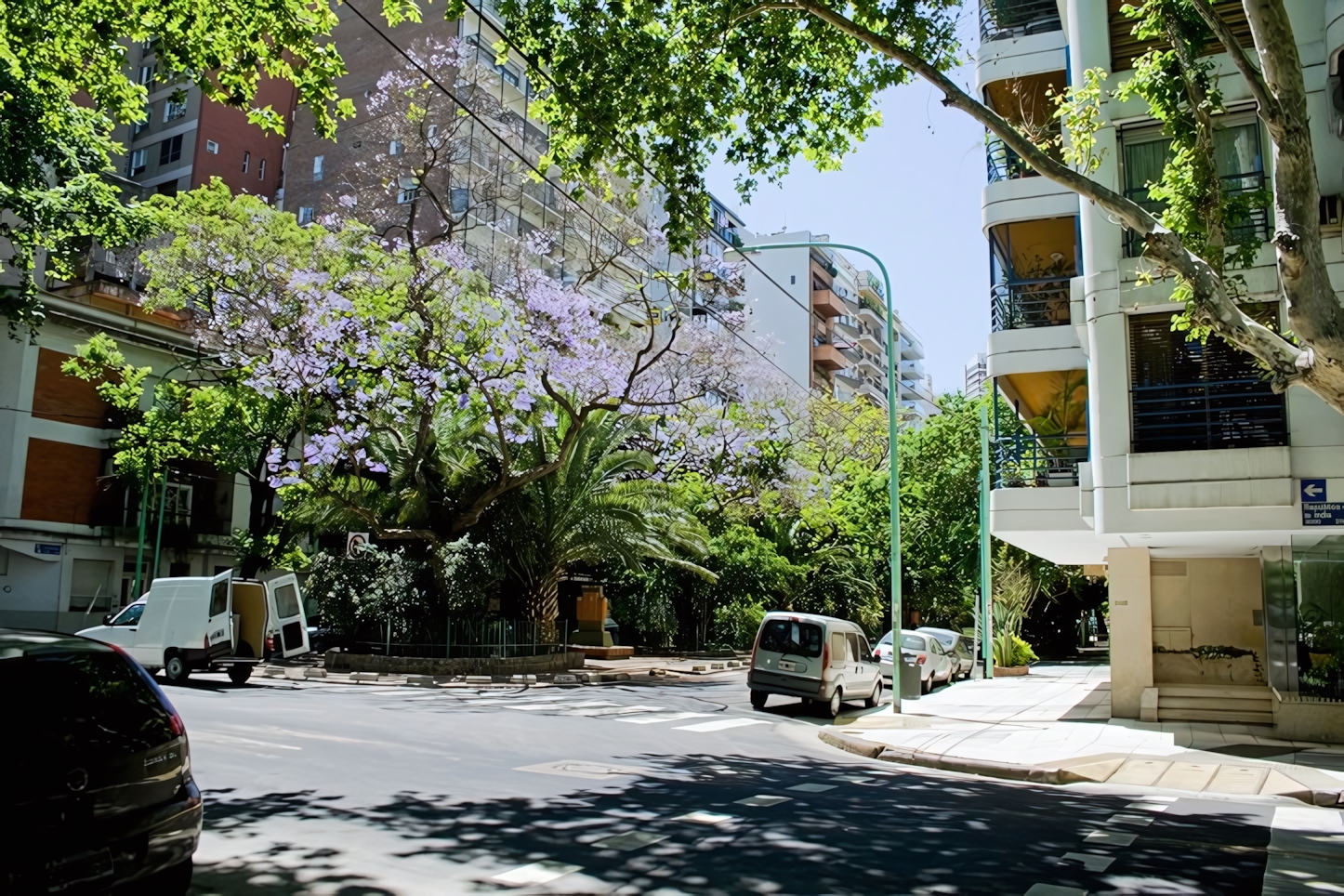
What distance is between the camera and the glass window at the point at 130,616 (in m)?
20.9

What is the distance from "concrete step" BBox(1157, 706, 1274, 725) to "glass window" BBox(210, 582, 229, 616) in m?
17.7

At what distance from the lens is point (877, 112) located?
1356 centimetres

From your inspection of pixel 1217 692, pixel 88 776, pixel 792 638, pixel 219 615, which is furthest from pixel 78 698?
pixel 1217 692

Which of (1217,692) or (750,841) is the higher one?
(1217,692)

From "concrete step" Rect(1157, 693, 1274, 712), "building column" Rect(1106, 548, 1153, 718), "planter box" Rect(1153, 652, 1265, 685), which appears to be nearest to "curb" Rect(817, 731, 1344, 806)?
"building column" Rect(1106, 548, 1153, 718)

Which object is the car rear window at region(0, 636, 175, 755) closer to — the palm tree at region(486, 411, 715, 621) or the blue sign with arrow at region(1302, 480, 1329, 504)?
the blue sign with arrow at region(1302, 480, 1329, 504)

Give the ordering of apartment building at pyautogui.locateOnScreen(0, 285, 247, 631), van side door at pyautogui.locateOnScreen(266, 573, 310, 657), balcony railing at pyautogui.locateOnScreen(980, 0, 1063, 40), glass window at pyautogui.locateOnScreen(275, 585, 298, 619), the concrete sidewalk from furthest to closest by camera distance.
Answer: apartment building at pyautogui.locateOnScreen(0, 285, 247, 631) → glass window at pyautogui.locateOnScreen(275, 585, 298, 619) → van side door at pyautogui.locateOnScreen(266, 573, 310, 657) → balcony railing at pyautogui.locateOnScreen(980, 0, 1063, 40) → the concrete sidewalk

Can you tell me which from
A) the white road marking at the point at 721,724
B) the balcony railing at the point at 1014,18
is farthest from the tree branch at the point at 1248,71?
the balcony railing at the point at 1014,18

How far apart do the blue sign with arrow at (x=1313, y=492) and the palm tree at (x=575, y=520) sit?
15499mm

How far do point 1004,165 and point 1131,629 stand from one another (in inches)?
362

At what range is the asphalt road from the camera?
249 inches

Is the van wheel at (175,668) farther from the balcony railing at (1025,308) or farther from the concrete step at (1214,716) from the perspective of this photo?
the concrete step at (1214,716)

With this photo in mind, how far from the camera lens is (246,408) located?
2756 centimetres

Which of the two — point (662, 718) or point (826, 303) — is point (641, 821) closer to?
point (662, 718)
